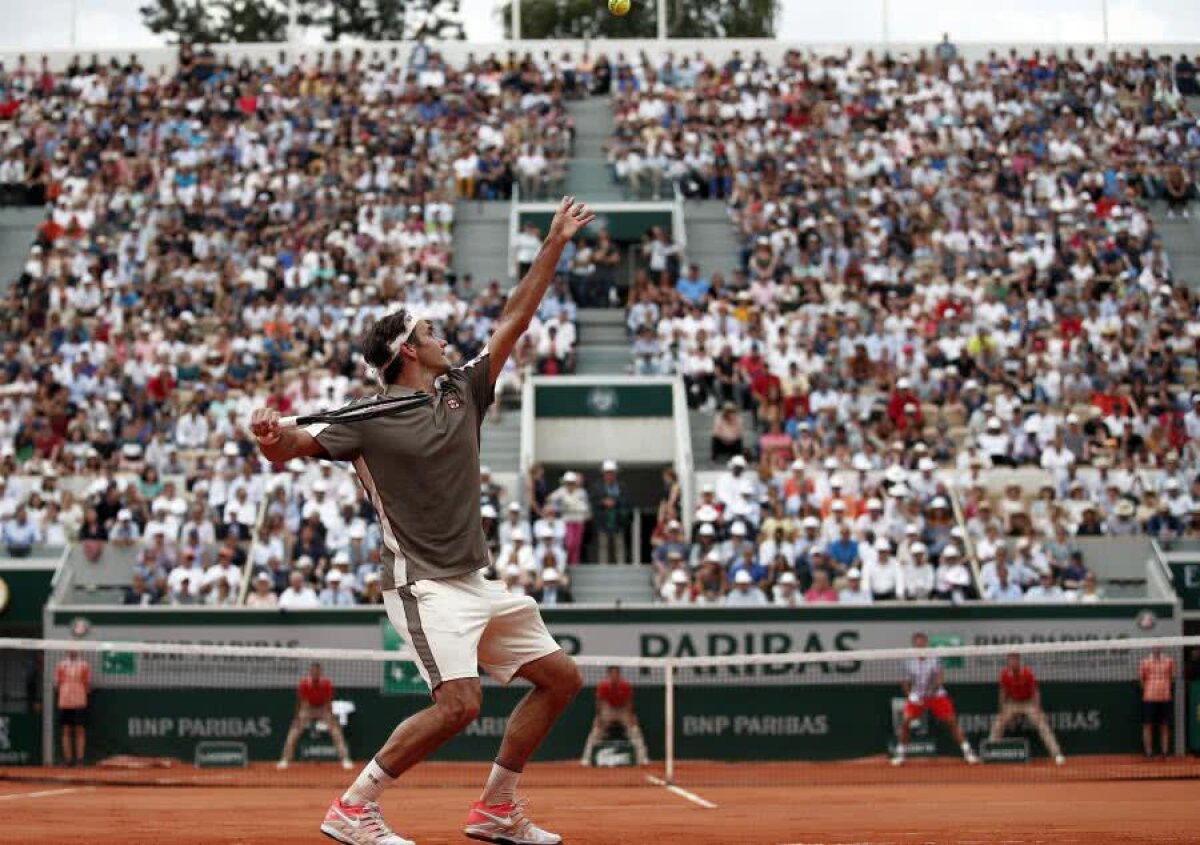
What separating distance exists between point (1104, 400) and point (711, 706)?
950cm

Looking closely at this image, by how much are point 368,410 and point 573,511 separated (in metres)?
16.6

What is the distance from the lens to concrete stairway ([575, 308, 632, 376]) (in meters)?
29.1

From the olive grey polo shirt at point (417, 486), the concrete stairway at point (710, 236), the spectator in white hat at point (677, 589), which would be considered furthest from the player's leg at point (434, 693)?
the concrete stairway at point (710, 236)

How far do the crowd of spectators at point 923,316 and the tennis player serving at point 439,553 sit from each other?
13.6m

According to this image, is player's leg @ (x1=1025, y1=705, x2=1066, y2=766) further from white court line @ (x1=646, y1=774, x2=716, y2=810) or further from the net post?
white court line @ (x1=646, y1=774, x2=716, y2=810)

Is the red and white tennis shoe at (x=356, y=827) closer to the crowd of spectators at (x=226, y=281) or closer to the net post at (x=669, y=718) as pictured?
the net post at (x=669, y=718)

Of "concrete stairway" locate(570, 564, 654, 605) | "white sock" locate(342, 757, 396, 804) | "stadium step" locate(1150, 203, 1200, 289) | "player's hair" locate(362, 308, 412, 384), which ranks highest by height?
"stadium step" locate(1150, 203, 1200, 289)

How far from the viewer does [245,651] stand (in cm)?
1969

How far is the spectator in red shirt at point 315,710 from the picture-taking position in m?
20.8

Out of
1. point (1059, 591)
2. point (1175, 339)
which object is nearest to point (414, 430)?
point (1059, 591)

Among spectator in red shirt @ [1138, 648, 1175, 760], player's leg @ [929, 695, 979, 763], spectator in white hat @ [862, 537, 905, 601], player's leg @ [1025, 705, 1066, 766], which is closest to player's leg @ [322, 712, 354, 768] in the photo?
spectator in white hat @ [862, 537, 905, 601]

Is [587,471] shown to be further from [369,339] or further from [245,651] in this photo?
[369,339]

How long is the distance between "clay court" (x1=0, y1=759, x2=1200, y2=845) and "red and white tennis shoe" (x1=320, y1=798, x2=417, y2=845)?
4.25 ft

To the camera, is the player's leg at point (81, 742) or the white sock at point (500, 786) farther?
the player's leg at point (81, 742)
